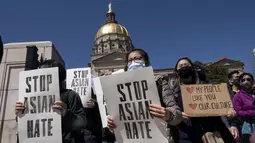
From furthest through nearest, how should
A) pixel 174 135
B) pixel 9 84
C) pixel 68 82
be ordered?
1. pixel 9 84
2. pixel 68 82
3. pixel 174 135

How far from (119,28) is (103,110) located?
69688mm

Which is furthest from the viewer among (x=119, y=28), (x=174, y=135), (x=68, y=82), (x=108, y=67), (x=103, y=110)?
(x=119, y=28)

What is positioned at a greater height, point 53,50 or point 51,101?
point 53,50

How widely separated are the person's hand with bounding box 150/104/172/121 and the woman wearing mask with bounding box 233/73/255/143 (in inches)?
77.1

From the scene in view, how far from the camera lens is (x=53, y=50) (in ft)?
17.3

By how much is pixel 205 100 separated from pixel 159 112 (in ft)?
2.47

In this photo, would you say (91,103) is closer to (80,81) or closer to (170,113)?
(80,81)

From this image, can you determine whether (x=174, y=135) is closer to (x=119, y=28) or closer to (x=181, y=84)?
(x=181, y=84)

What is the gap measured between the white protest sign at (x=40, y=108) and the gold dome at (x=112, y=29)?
225ft

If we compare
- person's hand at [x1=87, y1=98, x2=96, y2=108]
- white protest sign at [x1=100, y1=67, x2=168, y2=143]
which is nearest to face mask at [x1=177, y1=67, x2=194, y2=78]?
white protest sign at [x1=100, y1=67, x2=168, y2=143]

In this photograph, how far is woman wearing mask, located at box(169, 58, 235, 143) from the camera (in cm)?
239

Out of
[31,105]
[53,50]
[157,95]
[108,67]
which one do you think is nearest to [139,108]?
[157,95]

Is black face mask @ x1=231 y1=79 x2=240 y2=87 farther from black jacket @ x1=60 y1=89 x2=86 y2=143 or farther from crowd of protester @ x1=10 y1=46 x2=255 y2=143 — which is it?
black jacket @ x1=60 y1=89 x2=86 y2=143

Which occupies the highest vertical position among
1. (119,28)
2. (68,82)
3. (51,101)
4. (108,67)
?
(119,28)
